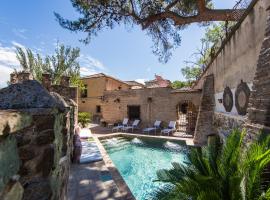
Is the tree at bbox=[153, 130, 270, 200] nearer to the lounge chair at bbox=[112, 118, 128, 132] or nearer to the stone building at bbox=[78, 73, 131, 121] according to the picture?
the lounge chair at bbox=[112, 118, 128, 132]

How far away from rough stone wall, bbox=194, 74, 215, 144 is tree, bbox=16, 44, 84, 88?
57.5 feet

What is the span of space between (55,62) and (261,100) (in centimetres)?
2741

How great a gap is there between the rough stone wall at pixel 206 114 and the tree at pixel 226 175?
9.09 meters

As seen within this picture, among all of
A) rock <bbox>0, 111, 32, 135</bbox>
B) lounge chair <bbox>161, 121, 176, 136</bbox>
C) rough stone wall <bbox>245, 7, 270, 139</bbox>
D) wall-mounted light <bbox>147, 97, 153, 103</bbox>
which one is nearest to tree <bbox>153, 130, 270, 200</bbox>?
rough stone wall <bbox>245, 7, 270, 139</bbox>

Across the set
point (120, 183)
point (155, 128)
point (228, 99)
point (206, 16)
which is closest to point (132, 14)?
point (206, 16)

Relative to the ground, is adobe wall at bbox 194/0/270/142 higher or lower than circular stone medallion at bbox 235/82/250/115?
higher

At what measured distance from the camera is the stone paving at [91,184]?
5432 millimetres

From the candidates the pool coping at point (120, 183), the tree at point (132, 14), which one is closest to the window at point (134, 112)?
the tree at point (132, 14)

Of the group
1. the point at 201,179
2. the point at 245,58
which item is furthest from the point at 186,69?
the point at 201,179

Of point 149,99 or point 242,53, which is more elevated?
point 242,53

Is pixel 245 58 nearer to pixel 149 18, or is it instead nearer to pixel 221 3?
pixel 149 18

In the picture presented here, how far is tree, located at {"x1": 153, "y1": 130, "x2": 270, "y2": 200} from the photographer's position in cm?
287

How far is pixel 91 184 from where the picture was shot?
624cm

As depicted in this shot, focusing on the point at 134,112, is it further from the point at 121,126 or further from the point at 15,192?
the point at 15,192
